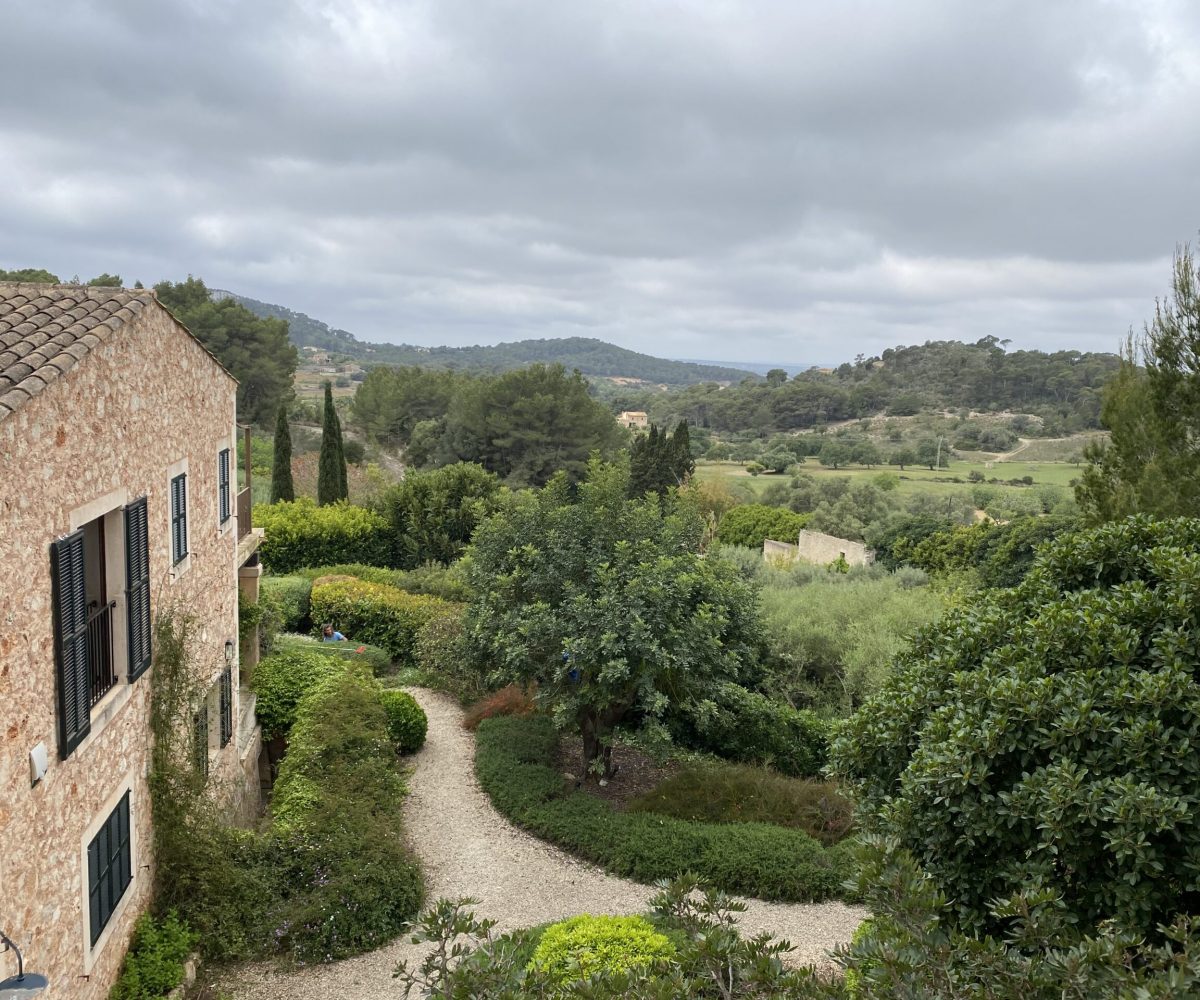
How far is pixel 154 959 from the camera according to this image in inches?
300

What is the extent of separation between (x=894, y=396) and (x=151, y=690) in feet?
309

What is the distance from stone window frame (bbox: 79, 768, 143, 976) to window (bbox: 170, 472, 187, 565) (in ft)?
6.86

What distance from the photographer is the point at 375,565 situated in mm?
27688

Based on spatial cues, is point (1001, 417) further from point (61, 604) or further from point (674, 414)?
point (61, 604)

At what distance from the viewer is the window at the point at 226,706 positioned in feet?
36.6

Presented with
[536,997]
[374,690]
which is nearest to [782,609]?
[374,690]

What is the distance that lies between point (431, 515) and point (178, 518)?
18.7 m

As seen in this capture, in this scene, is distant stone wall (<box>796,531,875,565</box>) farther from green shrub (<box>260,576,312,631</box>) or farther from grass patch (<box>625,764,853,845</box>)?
grass patch (<box>625,764,853,845</box>)

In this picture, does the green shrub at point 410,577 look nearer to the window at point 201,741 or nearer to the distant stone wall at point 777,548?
the window at point 201,741

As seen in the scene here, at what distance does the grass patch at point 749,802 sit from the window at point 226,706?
5844mm

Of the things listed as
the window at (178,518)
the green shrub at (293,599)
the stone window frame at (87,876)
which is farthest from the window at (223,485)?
the green shrub at (293,599)

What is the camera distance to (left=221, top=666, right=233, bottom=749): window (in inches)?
439

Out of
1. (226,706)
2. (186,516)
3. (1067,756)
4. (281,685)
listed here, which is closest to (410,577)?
(281,685)

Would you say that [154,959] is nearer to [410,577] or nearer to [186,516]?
[186,516]
